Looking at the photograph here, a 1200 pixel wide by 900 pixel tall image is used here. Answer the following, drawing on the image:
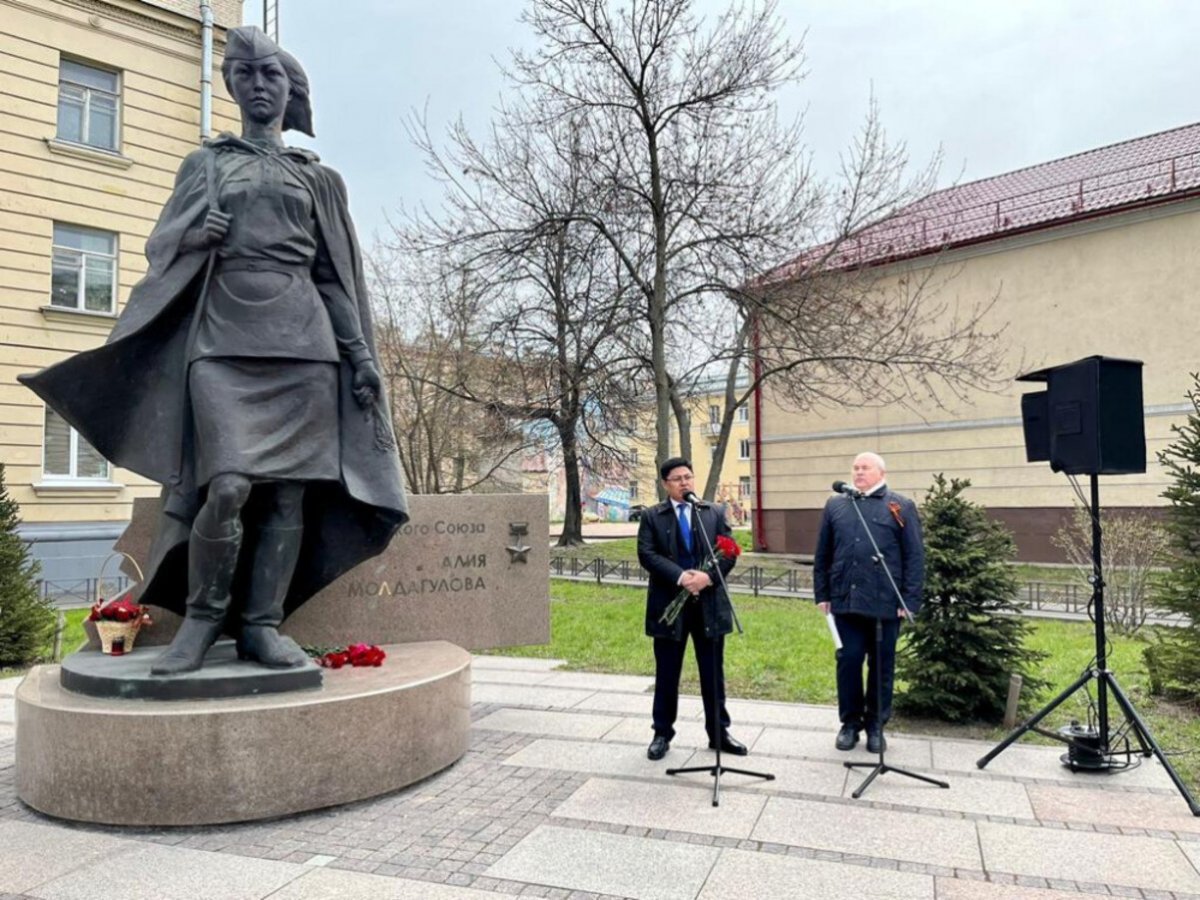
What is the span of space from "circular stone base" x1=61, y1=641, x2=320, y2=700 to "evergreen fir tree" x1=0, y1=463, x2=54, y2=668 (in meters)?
5.44

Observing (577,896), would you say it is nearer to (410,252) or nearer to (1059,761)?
(1059,761)

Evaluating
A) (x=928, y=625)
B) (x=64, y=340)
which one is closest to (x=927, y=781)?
(x=928, y=625)

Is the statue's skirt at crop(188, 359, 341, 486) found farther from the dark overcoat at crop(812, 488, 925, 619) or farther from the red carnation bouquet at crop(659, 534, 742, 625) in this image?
the dark overcoat at crop(812, 488, 925, 619)

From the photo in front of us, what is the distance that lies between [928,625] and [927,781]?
5.77 feet

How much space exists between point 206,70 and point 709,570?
18.5m

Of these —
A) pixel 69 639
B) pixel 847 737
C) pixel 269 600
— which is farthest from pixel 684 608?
pixel 69 639

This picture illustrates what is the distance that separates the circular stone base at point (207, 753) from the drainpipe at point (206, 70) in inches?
682

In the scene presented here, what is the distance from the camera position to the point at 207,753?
448 centimetres

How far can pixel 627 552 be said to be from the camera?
25.3 metres

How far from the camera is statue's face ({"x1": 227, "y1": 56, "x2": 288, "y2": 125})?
5297 millimetres

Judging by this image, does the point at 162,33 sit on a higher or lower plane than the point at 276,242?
higher

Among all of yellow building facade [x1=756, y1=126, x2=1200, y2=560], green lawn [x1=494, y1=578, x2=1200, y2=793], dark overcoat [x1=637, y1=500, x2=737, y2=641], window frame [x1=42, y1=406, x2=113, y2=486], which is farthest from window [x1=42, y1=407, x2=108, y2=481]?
yellow building facade [x1=756, y1=126, x2=1200, y2=560]

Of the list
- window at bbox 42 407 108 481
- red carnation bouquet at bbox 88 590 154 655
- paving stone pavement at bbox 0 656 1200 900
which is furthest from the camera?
window at bbox 42 407 108 481

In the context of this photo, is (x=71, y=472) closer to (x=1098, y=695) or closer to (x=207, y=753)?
(x=207, y=753)
